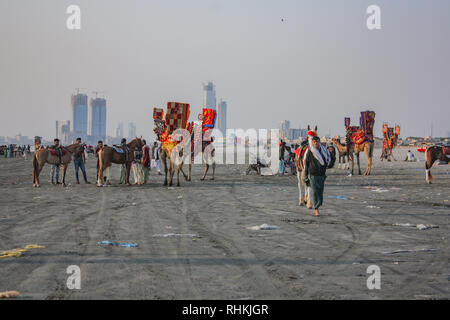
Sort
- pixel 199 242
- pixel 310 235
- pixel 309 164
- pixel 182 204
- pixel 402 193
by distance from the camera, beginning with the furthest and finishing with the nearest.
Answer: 1. pixel 402 193
2. pixel 182 204
3. pixel 309 164
4. pixel 310 235
5. pixel 199 242

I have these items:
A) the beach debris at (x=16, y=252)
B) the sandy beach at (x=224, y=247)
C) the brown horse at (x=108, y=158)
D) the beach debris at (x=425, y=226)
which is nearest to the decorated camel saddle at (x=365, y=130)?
the sandy beach at (x=224, y=247)

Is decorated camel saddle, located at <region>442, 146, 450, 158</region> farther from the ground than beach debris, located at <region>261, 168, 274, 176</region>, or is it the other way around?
decorated camel saddle, located at <region>442, 146, 450, 158</region>

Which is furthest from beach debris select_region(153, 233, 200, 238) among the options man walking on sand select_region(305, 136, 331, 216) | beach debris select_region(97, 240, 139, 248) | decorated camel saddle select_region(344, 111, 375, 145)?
decorated camel saddle select_region(344, 111, 375, 145)

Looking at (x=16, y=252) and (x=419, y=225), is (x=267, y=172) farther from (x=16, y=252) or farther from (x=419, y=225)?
(x=16, y=252)

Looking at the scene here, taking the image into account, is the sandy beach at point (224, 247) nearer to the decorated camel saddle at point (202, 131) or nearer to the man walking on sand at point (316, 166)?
the man walking on sand at point (316, 166)

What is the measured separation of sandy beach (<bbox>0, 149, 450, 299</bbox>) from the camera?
6141mm

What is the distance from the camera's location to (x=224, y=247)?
28.5ft

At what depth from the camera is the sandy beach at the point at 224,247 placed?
6.14 metres

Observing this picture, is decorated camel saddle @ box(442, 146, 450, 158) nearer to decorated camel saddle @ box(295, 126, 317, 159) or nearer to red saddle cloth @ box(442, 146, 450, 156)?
red saddle cloth @ box(442, 146, 450, 156)

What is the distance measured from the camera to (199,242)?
30.1 ft

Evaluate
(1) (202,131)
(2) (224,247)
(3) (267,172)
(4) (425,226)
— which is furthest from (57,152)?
(4) (425,226)
